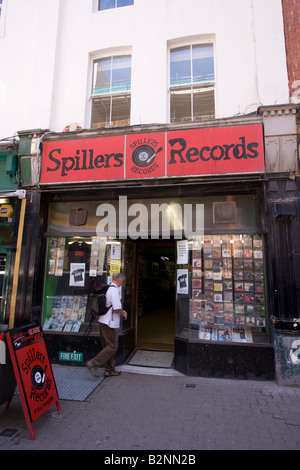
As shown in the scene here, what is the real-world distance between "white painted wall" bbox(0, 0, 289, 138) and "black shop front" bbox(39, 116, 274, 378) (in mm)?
874

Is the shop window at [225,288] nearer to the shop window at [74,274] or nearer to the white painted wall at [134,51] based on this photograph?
the shop window at [74,274]

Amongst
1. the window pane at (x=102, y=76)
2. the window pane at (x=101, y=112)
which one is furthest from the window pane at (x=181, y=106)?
the window pane at (x=102, y=76)

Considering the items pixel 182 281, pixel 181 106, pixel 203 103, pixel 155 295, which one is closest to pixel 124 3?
pixel 181 106

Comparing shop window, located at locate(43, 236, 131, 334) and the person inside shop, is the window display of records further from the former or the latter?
shop window, located at locate(43, 236, 131, 334)

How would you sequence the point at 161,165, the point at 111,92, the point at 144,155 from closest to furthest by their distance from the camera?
1. the point at 161,165
2. the point at 144,155
3. the point at 111,92

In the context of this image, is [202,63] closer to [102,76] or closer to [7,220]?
[102,76]

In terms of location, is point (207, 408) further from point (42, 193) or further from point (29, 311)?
point (42, 193)

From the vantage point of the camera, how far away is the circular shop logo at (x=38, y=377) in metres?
3.53

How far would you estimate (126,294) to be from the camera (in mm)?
6566

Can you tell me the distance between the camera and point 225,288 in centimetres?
572

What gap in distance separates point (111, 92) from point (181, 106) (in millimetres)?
1790

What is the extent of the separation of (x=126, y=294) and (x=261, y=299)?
9.52 ft

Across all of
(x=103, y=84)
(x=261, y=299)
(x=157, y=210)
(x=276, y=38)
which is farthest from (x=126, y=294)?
(x=276, y=38)

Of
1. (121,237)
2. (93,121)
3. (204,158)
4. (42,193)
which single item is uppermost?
(93,121)
